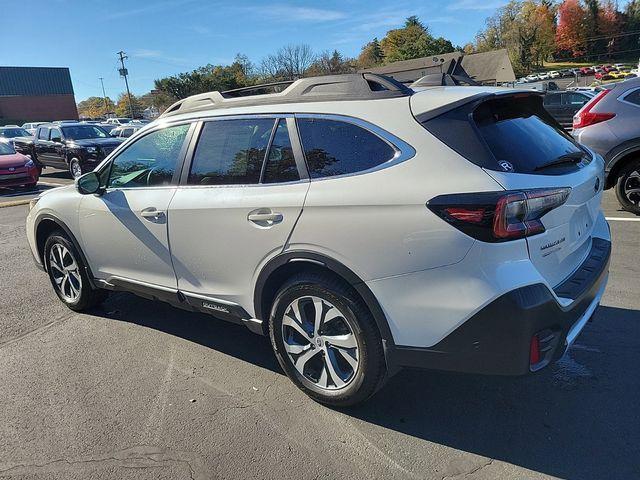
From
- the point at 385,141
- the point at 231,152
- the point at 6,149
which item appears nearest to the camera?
the point at 385,141

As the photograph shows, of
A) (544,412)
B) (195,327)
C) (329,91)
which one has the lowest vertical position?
(544,412)

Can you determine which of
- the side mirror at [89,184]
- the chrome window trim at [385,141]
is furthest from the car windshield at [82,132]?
the chrome window trim at [385,141]

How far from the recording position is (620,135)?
21.3 ft

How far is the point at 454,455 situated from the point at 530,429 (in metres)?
0.48

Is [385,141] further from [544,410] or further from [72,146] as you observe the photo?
[72,146]

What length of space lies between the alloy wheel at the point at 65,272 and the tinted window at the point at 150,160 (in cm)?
97

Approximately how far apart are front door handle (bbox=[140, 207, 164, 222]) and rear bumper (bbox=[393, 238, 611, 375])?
74.9 inches

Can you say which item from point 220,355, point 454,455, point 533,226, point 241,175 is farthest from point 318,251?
point 220,355

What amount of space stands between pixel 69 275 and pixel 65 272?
0.18 feet

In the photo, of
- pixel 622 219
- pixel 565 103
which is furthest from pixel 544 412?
pixel 565 103

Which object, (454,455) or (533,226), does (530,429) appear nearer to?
(454,455)

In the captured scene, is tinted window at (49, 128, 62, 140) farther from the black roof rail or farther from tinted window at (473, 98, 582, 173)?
tinted window at (473, 98, 582, 173)

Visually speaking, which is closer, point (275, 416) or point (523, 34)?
point (275, 416)

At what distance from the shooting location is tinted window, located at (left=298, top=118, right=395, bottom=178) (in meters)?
2.55
